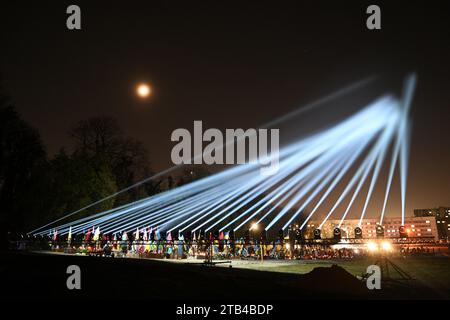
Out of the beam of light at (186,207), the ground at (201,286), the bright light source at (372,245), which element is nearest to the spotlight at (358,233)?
the bright light source at (372,245)

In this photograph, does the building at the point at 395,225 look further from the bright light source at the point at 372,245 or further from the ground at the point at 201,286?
the ground at the point at 201,286

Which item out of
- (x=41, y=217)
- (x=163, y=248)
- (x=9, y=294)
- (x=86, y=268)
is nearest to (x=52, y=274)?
(x=86, y=268)

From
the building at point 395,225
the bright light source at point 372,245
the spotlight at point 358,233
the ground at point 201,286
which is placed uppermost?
the spotlight at point 358,233

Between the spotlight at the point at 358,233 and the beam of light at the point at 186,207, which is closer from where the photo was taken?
the spotlight at the point at 358,233

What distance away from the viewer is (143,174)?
4688cm

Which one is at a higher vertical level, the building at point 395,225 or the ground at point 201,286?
the ground at point 201,286

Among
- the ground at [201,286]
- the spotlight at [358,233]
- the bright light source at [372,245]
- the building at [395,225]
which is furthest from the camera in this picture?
the building at [395,225]

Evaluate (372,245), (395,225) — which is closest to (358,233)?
(372,245)

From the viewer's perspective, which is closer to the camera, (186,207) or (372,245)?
(372,245)

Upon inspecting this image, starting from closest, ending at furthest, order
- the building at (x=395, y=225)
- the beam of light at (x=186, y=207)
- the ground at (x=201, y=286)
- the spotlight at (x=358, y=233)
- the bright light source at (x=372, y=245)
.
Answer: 1. the ground at (x=201, y=286)
2. the spotlight at (x=358, y=233)
3. the bright light source at (x=372, y=245)
4. the beam of light at (x=186, y=207)
5. the building at (x=395, y=225)

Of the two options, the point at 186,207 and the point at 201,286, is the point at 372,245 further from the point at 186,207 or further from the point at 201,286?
the point at 201,286
